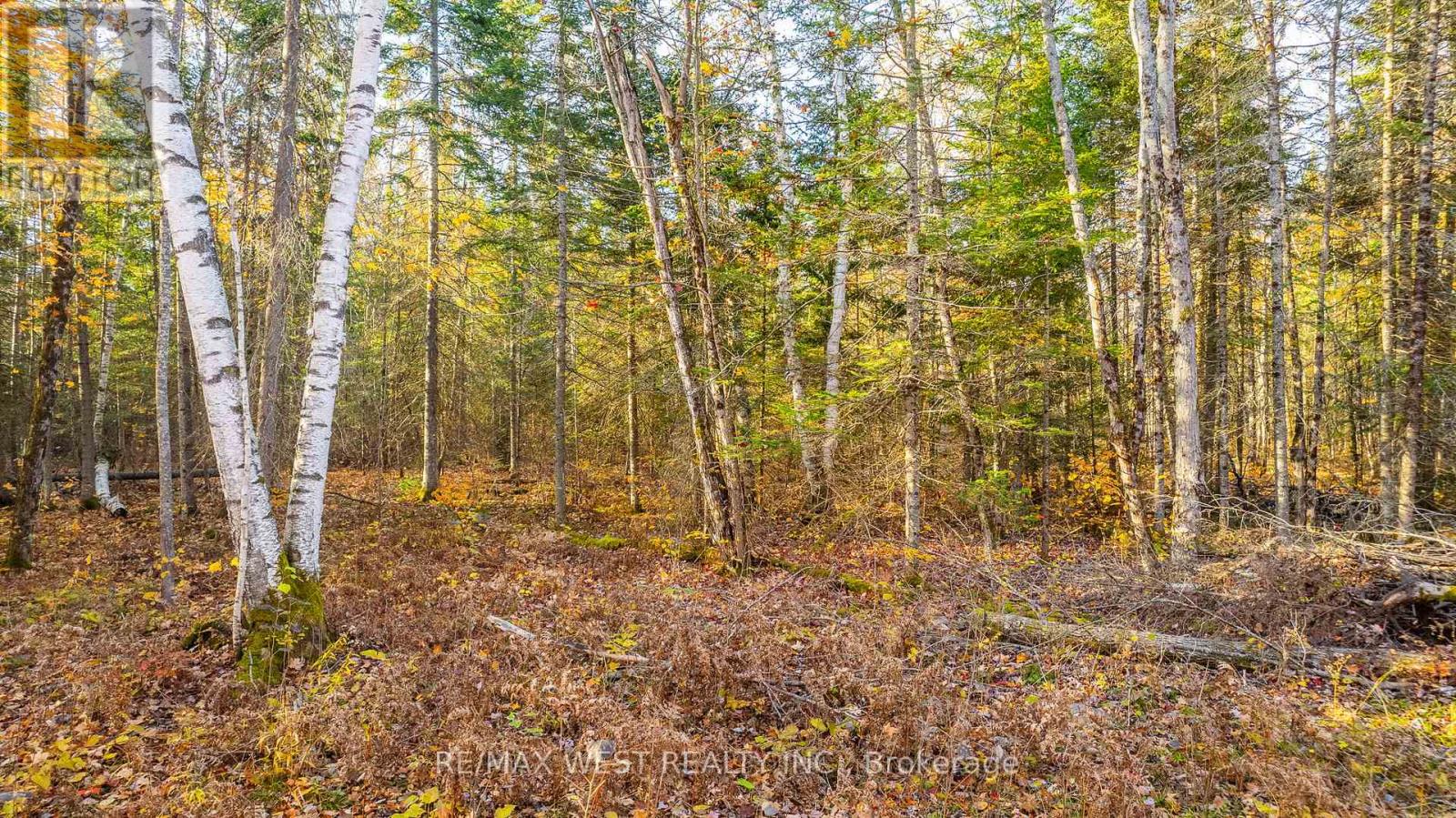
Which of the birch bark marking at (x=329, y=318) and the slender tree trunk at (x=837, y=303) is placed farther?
the slender tree trunk at (x=837, y=303)

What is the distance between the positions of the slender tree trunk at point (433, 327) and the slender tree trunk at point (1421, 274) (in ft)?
62.1

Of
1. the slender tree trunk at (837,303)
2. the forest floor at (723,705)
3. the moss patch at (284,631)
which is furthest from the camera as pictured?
the slender tree trunk at (837,303)

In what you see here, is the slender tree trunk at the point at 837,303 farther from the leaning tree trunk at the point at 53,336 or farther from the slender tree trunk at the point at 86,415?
the slender tree trunk at the point at 86,415

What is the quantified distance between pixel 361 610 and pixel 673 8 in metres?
8.61

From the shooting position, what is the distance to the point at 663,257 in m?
9.25

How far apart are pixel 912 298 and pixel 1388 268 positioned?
10.5m

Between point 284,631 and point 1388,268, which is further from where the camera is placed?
point 1388,268

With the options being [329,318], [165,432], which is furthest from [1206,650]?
[165,432]

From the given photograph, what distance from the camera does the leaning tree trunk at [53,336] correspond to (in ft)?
30.1

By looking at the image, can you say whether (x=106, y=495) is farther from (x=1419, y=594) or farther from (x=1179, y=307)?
(x=1419, y=594)

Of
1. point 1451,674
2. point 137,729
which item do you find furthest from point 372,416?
point 1451,674
